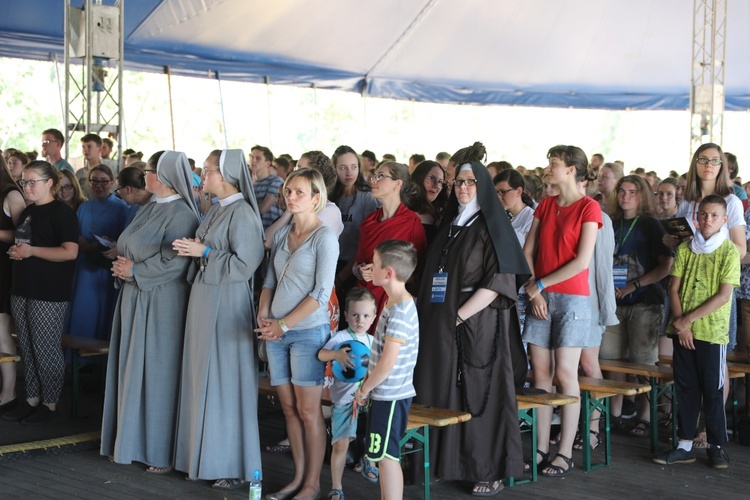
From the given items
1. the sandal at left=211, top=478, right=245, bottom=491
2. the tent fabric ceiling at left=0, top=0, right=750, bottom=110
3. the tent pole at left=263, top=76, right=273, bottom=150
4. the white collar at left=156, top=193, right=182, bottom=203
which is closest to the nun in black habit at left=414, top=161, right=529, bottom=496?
the sandal at left=211, top=478, right=245, bottom=491

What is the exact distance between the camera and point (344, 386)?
4344mm

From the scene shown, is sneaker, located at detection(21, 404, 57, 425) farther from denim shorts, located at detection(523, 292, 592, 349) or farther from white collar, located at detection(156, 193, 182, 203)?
denim shorts, located at detection(523, 292, 592, 349)

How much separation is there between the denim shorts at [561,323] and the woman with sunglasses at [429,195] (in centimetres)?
79

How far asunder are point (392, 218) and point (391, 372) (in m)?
1.20

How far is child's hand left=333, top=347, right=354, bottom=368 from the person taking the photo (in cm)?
408

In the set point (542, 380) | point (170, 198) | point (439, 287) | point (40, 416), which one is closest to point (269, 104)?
point (40, 416)

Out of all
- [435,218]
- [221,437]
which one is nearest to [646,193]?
[435,218]

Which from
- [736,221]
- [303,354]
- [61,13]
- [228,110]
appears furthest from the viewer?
[228,110]

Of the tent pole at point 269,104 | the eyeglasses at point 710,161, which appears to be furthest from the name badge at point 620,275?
the tent pole at point 269,104

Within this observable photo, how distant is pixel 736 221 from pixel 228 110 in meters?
10.7

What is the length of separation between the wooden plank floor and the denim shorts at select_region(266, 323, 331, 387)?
0.62 meters

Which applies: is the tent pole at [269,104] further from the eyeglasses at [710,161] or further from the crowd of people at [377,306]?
the eyeglasses at [710,161]

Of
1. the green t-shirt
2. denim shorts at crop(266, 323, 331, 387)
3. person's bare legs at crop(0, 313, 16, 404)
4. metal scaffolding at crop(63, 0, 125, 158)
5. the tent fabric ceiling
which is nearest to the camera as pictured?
denim shorts at crop(266, 323, 331, 387)

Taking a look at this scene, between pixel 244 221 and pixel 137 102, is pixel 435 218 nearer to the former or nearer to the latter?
pixel 244 221
